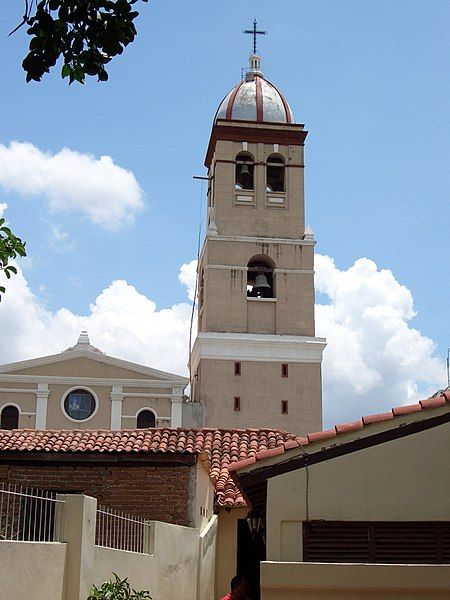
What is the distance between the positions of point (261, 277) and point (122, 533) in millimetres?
30113

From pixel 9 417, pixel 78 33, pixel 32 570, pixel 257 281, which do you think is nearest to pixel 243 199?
pixel 257 281

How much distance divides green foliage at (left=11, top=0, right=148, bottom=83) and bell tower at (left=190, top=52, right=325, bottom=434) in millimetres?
34079

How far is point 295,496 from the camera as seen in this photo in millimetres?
11352

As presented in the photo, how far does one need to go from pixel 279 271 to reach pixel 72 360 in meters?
9.36

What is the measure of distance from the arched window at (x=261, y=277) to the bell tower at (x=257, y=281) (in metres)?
0.05

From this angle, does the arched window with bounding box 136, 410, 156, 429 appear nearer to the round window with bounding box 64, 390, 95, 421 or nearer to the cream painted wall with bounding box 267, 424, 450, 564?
the round window with bounding box 64, 390, 95, 421

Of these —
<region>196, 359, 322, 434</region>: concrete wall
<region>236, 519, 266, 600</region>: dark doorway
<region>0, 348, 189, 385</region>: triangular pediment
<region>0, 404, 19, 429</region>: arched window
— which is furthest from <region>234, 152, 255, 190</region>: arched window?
<region>236, 519, 266, 600</region>: dark doorway

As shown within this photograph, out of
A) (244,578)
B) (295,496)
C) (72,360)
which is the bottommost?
(244,578)

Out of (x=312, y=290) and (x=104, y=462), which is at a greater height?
(x=312, y=290)

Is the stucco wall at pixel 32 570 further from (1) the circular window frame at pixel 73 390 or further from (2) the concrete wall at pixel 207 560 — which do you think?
(1) the circular window frame at pixel 73 390

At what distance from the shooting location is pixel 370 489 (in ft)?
36.8

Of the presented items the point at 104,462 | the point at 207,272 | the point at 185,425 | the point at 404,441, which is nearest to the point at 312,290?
the point at 207,272

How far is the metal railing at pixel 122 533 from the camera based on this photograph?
488 inches

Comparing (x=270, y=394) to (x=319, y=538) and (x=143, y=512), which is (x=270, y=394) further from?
(x=319, y=538)
